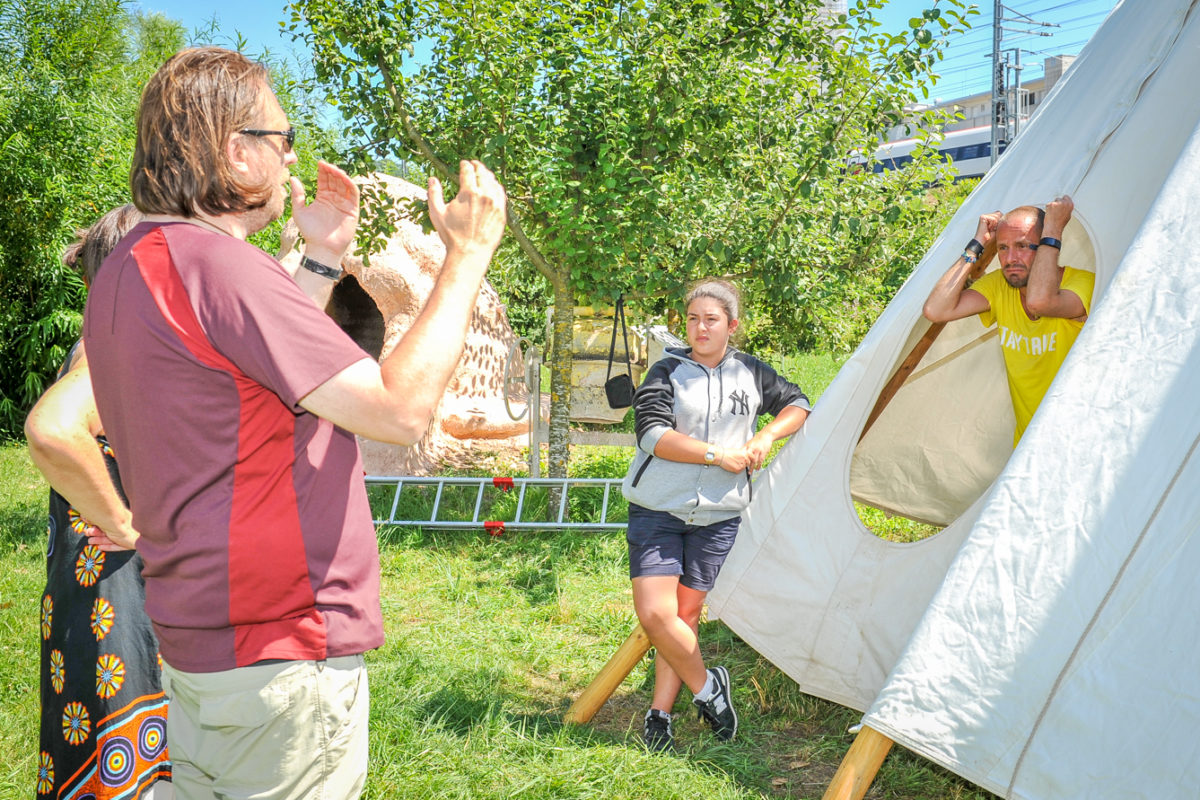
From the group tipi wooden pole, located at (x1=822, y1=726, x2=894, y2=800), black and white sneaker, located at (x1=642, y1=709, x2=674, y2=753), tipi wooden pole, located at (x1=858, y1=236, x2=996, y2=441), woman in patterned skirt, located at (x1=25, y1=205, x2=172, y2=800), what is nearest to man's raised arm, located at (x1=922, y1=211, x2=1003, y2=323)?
tipi wooden pole, located at (x1=858, y1=236, x2=996, y2=441)

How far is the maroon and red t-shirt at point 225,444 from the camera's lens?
1408 millimetres

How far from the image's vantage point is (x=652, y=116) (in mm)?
5535

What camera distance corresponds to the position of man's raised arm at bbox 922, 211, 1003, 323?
319cm

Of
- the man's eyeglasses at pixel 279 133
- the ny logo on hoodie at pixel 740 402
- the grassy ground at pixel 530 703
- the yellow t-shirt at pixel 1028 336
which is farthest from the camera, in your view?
the ny logo on hoodie at pixel 740 402

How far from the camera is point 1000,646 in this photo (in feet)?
7.75

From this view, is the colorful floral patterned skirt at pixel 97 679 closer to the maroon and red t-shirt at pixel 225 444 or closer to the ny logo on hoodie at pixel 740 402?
the maroon and red t-shirt at pixel 225 444

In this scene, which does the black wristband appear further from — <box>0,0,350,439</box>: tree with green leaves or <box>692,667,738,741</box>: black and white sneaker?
<box>0,0,350,439</box>: tree with green leaves

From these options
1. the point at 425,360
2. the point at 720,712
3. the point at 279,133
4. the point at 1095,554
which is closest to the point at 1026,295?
the point at 1095,554

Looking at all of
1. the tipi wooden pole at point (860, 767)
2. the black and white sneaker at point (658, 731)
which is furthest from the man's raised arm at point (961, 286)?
Answer: the black and white sneaker at point (658, 731)

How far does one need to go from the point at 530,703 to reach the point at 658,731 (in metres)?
0.65

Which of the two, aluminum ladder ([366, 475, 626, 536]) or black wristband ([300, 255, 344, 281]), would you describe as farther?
aluminum ladder ([366, 475, 626, 536])

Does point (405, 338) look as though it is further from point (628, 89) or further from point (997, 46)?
point (997, 46)

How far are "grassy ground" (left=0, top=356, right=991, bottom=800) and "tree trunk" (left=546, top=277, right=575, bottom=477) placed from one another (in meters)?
0.99

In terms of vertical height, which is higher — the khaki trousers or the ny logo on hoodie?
the ny logo on hoodie
